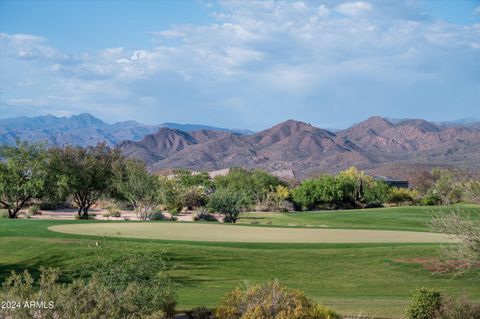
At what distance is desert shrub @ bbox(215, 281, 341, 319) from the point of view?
37.6ft

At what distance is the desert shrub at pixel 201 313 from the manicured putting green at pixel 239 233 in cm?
1556

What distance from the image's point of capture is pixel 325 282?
22.2 meters

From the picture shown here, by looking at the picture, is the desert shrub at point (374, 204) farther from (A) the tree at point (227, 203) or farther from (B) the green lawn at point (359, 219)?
(A) the tree at point (227, 203)

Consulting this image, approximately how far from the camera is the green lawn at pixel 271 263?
20.6m

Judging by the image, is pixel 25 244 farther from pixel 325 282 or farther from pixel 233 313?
pixel 233 313

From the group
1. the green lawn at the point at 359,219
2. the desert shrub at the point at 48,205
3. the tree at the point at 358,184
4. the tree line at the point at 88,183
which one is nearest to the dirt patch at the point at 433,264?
the tree line at the point at 88,183

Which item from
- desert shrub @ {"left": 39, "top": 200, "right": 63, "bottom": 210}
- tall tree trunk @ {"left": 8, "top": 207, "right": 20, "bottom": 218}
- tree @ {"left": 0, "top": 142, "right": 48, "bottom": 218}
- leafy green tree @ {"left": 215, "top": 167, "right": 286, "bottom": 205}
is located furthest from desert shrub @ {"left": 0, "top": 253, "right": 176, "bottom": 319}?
leafy green tree @ {"left": 215, "top": 167, "right": 286, "bottom": 205}

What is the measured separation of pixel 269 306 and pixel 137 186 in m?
36.9

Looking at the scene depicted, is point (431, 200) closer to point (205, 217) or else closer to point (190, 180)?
point (190, 180)

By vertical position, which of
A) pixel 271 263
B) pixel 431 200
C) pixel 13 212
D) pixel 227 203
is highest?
pixel 431 200

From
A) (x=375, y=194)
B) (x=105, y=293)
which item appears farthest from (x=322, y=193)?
(x=105, y=293)

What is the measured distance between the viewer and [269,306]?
11.6 metres

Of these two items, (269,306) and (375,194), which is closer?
(269,306)

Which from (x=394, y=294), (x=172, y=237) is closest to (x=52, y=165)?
(x=172, y=237)
